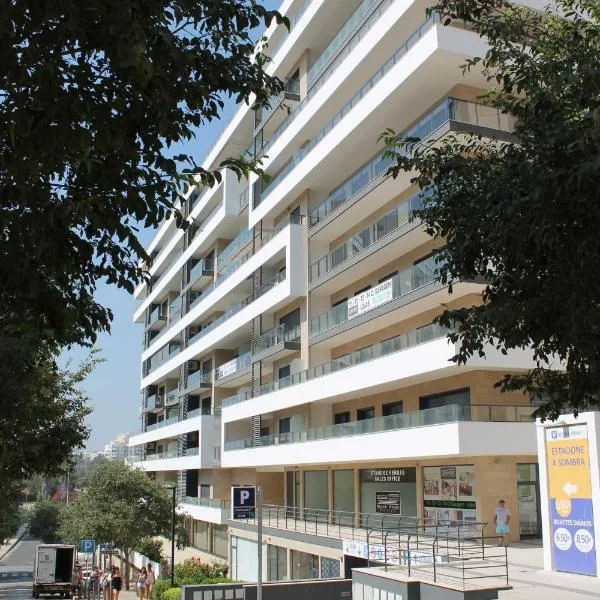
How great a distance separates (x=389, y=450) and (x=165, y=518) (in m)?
20.8

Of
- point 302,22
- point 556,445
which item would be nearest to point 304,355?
point 302,22

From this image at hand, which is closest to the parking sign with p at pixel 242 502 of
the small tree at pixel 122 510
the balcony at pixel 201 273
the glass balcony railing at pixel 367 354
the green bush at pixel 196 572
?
the glass balcony railing at pixel 367 354

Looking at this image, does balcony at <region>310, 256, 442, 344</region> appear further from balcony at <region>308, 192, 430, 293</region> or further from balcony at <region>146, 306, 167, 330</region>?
balcony at <region>146, 306, 167, 330</region>

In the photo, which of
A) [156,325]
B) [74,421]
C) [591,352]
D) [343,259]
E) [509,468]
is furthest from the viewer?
[156,325]

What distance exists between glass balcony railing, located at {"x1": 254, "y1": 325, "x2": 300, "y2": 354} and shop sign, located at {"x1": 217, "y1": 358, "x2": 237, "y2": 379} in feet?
17.9

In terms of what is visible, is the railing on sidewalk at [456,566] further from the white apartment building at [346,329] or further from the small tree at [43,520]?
the small tree at [43,520]

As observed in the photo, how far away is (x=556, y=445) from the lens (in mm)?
17719


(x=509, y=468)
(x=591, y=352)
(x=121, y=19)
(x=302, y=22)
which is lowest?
(x=509, y=468)

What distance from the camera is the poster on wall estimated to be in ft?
82.8

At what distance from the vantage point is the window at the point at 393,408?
30016mm

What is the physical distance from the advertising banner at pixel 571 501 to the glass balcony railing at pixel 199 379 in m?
38.3

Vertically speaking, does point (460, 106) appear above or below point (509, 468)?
above

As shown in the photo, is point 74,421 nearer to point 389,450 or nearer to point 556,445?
point 556,445

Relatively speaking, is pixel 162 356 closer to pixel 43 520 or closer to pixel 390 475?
pixel 390 475
